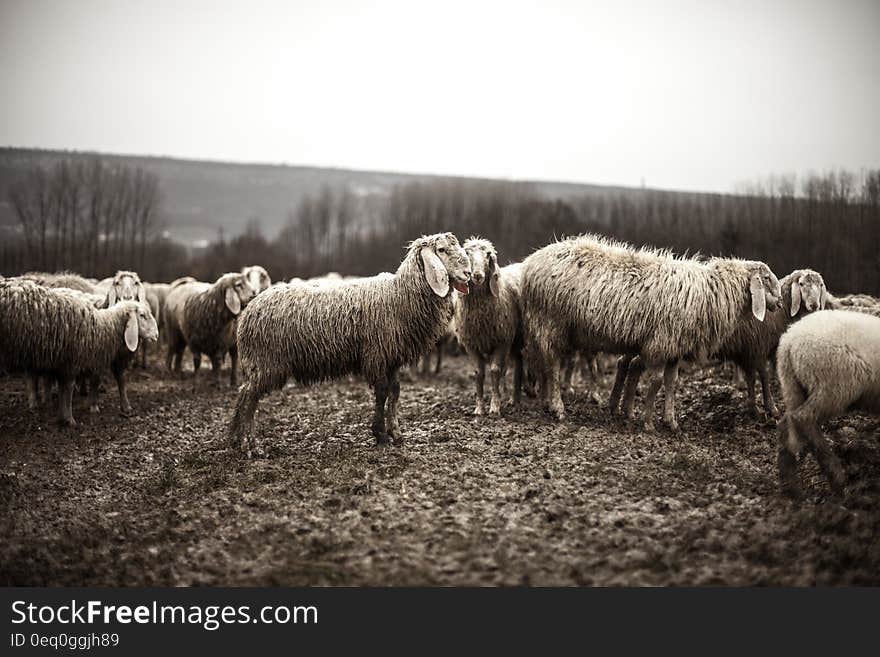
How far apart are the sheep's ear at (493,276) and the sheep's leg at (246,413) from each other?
4.00m

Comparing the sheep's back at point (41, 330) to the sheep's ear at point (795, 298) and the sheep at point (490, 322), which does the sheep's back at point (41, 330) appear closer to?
the sheep at point (490, 322)

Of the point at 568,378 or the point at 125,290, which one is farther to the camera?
the point at 125,290

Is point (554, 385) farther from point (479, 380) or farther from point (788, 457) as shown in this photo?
point (788, 457)

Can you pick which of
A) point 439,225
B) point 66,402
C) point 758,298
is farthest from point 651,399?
point 439,225

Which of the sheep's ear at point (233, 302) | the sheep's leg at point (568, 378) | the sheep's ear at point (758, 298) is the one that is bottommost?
the sheep's leg at point (568, 378)

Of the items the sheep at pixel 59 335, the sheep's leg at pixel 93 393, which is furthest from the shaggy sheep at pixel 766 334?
the sheep's leg at pixel 93 393

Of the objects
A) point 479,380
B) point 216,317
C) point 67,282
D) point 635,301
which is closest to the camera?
point 635,301

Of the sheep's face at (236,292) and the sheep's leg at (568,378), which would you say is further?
the sheep's face at (236,292)

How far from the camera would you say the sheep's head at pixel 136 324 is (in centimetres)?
1122

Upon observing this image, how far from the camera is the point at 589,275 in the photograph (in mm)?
9852

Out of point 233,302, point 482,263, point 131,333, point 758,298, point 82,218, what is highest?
point 82,218

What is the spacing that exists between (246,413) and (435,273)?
3188mm

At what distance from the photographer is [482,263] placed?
9773mm

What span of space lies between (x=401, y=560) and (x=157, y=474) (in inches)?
163
